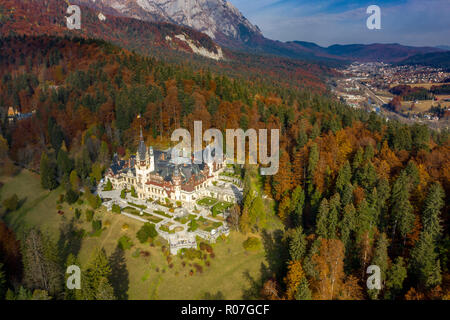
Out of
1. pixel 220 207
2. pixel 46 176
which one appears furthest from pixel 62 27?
pixel 220 207

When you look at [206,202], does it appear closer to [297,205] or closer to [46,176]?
[297,205]

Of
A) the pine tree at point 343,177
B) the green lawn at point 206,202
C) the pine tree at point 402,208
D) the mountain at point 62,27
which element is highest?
the mountain at point 62,27

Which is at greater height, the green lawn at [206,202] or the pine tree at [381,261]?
the green lawn at [206,202]

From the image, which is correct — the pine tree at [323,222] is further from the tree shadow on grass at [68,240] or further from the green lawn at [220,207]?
the tree shadow on grass at [68,240]

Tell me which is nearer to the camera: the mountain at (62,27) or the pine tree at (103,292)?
the pine tree at (103,292)

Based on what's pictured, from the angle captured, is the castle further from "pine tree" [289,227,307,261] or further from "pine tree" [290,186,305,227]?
"pine tree" [289,227,307,261]

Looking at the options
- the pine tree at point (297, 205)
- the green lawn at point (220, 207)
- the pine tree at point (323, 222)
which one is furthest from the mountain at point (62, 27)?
the pine tree at point (323, 222)

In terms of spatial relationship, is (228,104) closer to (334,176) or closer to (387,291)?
(334,176)
